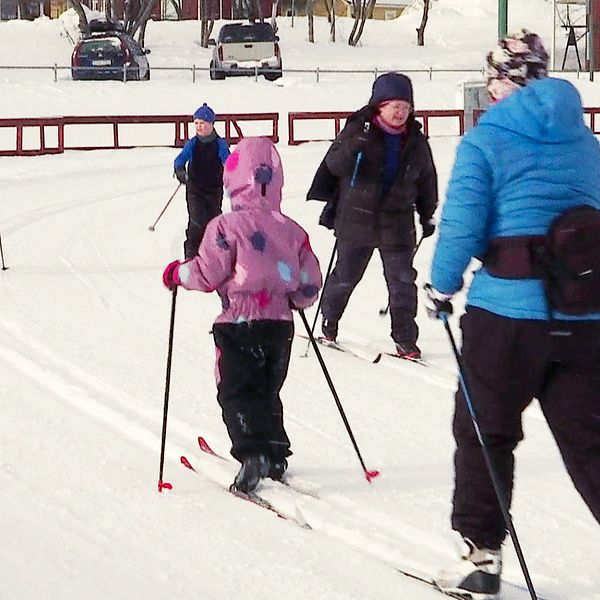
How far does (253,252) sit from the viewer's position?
521 cm

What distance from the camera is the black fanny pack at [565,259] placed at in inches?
151

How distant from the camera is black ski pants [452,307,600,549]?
3961 mm

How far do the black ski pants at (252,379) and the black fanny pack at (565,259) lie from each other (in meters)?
1.64

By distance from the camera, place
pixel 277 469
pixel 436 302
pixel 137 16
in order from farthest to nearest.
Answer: pixel 137 16, pixel 277 469, pixel 436 302

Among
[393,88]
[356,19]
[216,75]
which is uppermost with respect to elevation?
[393,88]

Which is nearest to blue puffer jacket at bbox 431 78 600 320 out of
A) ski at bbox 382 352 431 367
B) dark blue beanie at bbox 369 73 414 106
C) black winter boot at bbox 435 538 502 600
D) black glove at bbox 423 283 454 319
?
black glove at bbox 423 283 454 319

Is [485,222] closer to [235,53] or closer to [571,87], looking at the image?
[571,87]

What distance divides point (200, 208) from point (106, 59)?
2444cm

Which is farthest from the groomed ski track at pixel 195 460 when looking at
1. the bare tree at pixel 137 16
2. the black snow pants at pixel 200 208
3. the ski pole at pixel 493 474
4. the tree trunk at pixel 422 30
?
Answer: the tree trunk at pixel 422 30

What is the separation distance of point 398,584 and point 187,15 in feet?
213

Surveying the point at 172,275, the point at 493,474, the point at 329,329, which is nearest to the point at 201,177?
the point at 329,329

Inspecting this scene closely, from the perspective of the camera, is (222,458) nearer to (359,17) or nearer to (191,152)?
(191,152)

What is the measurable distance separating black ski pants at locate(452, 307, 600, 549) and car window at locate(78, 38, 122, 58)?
104ft

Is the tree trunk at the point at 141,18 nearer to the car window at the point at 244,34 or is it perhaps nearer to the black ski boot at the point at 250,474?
the car window at the point at 244,34
